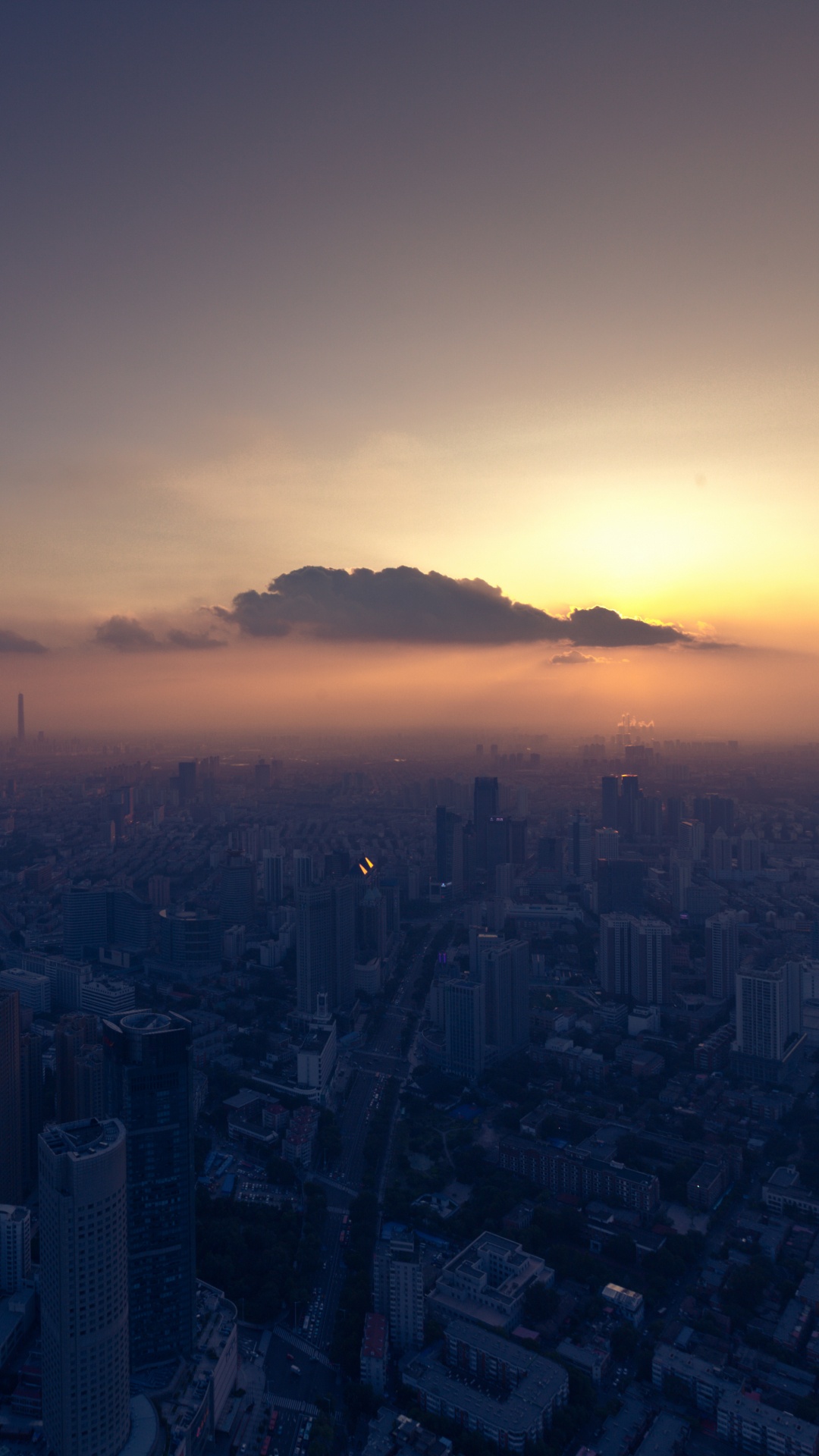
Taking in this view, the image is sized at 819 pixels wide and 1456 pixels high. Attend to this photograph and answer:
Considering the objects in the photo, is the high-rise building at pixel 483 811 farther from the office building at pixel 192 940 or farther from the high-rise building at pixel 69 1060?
the high-rise building at pixel 69 1060

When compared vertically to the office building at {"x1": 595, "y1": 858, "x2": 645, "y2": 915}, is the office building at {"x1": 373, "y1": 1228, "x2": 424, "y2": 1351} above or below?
below

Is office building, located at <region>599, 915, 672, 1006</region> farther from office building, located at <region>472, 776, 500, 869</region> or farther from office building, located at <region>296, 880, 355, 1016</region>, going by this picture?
office building, located at <region>472, 776, 500, 869</region>

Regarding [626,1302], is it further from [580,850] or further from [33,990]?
[580,850]

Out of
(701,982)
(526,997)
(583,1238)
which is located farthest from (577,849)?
(583,1238)

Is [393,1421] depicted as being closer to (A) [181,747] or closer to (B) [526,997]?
(B) [526,997]

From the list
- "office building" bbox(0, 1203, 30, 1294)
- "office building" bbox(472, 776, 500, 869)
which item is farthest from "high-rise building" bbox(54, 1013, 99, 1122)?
"office building" bbox(472, 776, 500, 869)
